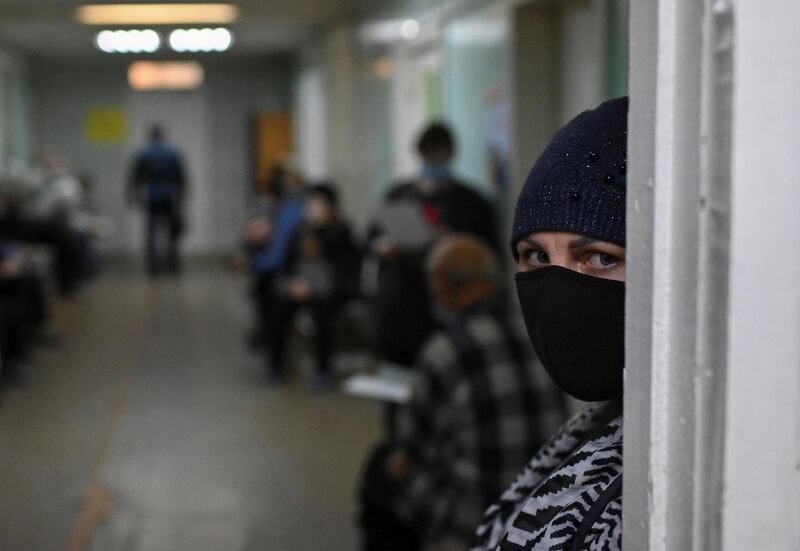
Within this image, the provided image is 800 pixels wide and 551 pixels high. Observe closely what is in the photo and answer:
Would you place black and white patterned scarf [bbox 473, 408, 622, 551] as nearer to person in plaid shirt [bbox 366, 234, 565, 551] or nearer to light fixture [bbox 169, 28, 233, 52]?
person in plaid shirt [bbox 366, 234, 565, 551]

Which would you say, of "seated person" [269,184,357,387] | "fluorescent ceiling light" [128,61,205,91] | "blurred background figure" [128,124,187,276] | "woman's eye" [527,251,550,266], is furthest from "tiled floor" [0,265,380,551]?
"fluorescent ceiling light" [128,61,205,91]

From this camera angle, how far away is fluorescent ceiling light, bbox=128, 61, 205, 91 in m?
18.4

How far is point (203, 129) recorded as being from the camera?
18.9m

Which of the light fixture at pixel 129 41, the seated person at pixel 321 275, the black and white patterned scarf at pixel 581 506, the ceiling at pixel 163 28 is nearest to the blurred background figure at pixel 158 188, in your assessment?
the light fixture at pixel 129 41

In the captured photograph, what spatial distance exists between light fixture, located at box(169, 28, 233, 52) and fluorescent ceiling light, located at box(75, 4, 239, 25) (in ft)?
2.69

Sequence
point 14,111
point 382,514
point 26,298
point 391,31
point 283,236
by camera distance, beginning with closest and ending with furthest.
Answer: point 382,514
point 283,236
point 26,298
point 391,31
point 14,111

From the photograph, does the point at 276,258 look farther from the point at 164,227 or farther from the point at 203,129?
the point at 203,129

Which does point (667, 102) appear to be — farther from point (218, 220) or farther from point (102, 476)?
point (218, 220)

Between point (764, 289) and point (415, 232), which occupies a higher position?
point (764, 289)

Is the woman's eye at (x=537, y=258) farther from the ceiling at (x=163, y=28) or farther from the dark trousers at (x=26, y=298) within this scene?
the ceiling at (x=163, y=28)

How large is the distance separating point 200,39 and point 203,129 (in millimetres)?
4140

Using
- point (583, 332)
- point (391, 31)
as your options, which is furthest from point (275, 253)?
point (583, 332)

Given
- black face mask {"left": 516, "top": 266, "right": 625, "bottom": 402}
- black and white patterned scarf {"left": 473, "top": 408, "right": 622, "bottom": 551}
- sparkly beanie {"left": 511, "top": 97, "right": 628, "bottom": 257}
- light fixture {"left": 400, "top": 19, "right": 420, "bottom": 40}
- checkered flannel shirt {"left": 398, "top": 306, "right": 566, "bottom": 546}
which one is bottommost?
checkered flannel shirt {"left": 398, "top": 306, "right": 566, "bottom": 546}

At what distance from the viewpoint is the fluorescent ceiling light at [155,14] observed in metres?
12.0
